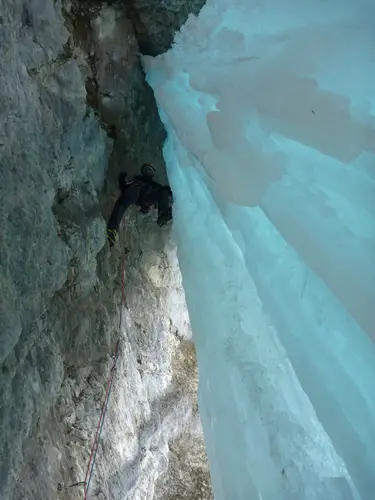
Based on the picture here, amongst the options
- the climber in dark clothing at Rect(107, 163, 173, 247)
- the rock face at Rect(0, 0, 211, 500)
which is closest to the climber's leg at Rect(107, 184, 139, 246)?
the climber in dark clothing at Rect(107, 163, 173, 247)

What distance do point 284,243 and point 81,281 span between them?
138cm

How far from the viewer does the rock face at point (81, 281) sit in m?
2.39

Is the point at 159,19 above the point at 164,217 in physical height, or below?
above

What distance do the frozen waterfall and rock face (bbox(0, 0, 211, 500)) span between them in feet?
1.79

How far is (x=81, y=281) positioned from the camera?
10.3 feet

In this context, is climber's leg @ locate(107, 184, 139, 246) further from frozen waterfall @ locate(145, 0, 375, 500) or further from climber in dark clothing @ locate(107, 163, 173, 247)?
frozen waterfall @ locate(145, 0, 375, 500)

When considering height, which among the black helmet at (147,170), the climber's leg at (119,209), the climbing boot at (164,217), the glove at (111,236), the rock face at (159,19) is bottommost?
the climbing boot at (164,217)

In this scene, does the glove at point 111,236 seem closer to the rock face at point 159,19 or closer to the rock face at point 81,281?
the rock face at point 81,281

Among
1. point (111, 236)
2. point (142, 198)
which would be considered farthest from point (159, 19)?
point (111, 236)

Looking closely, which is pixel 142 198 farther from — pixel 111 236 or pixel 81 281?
pixel 81 281

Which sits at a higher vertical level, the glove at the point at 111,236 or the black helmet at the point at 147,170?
the black helmet at the point at 147,170

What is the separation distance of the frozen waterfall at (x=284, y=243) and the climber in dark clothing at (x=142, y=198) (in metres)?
0.34

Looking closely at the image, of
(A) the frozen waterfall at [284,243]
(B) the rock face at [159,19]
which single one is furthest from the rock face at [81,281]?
(A) the frozen waterfall at [284,243]

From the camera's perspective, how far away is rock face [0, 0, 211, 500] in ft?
7.84
